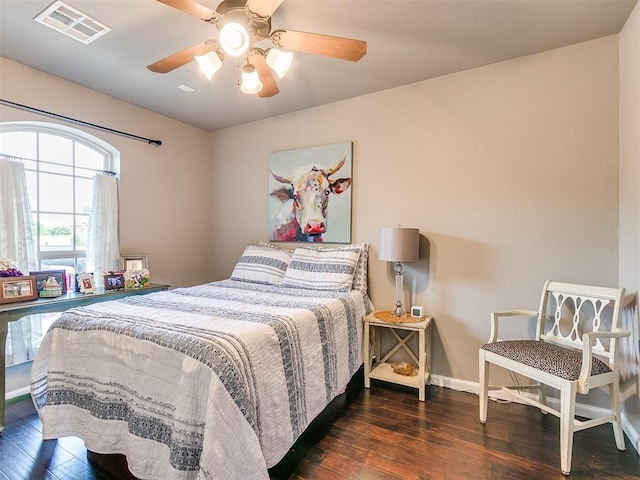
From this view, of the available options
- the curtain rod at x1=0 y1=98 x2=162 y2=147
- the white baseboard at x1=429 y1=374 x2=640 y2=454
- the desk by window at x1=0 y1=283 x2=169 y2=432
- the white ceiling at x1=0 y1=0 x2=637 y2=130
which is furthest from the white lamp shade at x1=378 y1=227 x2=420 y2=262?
the curtain rod at x1=0 y1=98 x2=162 y2=147

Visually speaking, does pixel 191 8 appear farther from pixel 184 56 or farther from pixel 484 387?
pixel 484 387

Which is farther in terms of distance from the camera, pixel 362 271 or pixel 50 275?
pixel 362 271

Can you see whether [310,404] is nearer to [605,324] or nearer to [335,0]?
[605,324]

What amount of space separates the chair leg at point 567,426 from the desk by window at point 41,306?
3.13 meters

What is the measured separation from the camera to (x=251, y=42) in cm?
156

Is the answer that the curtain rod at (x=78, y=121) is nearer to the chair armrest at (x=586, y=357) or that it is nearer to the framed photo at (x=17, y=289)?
the framed photo at (x=17, y=289)

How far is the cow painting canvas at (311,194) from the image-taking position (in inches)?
119

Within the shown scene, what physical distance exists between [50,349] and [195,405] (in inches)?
43.8

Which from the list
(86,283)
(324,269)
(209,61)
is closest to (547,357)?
(324,269)

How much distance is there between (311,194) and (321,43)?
5.58 ft

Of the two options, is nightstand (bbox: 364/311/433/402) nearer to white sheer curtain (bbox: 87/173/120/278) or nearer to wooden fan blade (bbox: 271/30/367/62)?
wooden fan blade (bbox: 271/30/367/62)

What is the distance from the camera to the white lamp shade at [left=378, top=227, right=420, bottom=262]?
98.0 inches

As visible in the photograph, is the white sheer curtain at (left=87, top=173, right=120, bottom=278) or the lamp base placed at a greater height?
the white sheer curtain at (left=87, top=173, right=120, bottom=278)

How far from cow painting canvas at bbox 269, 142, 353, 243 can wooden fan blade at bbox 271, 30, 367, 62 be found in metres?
1.35
